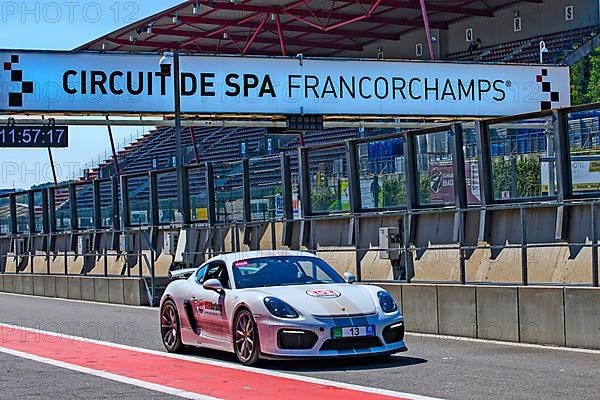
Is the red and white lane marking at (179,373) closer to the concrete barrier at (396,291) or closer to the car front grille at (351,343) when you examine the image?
the car front grille at (351,343)

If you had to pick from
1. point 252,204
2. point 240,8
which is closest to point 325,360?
point 252,204

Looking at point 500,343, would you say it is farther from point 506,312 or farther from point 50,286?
point 50,286

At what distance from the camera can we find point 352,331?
1184 centimetres

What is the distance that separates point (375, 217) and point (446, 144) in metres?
2.57

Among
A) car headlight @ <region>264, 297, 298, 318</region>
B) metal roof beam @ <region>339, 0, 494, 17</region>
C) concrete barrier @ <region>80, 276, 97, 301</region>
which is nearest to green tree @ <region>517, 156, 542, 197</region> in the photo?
car headlight @ <region>264, 297, 298, 318</region>

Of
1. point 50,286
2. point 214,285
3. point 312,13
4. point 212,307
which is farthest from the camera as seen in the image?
point 312,13

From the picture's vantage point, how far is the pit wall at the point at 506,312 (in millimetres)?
13445

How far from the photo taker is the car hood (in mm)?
11961

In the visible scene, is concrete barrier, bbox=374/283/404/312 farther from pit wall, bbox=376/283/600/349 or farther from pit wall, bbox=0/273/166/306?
pit wall, bbox=0/273/166/306

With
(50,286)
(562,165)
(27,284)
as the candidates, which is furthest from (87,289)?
(562,165)

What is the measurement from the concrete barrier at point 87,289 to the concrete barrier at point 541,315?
15.8 metres

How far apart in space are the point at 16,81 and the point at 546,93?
55.6 feet

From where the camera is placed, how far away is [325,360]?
12.9 metres

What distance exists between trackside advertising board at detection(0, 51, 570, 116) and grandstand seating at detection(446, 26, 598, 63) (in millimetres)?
7612
